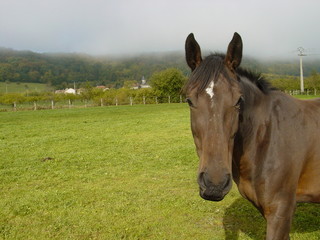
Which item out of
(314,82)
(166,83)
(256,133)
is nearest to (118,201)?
(256,133)

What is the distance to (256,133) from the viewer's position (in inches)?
125

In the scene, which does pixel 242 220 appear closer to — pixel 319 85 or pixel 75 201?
pixel 75 201

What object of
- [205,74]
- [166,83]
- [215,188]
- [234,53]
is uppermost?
[234,53]

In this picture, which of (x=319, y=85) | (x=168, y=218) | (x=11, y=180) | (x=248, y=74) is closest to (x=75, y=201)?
(x=168, y=218)

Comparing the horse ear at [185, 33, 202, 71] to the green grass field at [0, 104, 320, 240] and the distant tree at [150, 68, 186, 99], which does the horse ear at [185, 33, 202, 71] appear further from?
the distant tree at [150, 68, 186, 99]

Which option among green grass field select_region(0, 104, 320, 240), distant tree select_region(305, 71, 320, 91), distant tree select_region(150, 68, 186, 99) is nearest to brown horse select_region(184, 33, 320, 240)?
green grass field select_region(0, 104, 320, 240)

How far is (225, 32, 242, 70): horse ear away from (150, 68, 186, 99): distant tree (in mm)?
56626

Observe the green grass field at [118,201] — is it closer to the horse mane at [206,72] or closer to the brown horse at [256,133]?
the brown horse at [256,133]

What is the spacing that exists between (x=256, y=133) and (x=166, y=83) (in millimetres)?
57969

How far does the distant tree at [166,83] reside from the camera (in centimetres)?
6012

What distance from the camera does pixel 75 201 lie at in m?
6.04

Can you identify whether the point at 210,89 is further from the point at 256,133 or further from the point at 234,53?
the point at 256,133

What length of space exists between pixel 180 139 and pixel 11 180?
288 inches

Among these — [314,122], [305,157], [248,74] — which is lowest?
[305,157]
